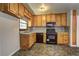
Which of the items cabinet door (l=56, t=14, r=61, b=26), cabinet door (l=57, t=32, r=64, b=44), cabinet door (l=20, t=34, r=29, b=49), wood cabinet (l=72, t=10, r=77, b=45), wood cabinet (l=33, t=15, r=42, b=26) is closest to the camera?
cabinet door (l=20, t=34, r=29, b=49)

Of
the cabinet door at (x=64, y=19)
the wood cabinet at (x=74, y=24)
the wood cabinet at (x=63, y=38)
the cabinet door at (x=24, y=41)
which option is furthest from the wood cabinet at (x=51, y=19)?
the cabinet door at (x=24, y=41)

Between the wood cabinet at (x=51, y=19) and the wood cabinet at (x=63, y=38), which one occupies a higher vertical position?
the wood cabinet at (x=51, y=19)

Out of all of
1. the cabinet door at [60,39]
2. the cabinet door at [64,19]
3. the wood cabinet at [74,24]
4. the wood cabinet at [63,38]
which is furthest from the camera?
the cabinet door at [64,19]

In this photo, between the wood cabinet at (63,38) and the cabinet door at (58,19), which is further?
the cabinet door at (58,19)

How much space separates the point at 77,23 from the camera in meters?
7.78

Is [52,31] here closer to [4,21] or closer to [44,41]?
[44,41]

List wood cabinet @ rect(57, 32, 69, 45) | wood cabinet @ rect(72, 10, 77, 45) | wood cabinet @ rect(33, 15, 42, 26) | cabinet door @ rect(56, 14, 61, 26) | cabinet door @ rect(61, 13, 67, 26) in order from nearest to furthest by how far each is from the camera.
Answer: wood cabinet @ rect(72, 10, 77, 45) → wood cabinet @ rect(57, 32, 69, 45) → cabinet door @ rect(61, 13, 67, 26) → cabinet door @ rect(56, 14, 61, 26) → wood cabinet @ rect(33, 15, 42, 26)

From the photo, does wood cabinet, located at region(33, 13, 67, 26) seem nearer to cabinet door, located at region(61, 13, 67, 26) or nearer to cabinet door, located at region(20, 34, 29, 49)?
cabinet door, located at region(61, 13, 67, 26)

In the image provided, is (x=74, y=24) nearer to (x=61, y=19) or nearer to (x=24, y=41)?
(x=61, y=19)

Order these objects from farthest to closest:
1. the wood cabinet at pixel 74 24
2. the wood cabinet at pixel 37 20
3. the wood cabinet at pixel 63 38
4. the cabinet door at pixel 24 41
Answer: the wood cabinet at pixel 37 20
the wood cabinet at pixel 63 38
the wood cabinet at pixel 74 24
the cabinet door at pixel 24 41

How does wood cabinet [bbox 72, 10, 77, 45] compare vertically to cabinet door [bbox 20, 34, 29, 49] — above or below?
above

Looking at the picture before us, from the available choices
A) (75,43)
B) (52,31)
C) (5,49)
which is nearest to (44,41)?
(52,31)

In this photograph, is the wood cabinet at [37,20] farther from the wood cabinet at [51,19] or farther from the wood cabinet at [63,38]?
the wood cabinet at [63,38]

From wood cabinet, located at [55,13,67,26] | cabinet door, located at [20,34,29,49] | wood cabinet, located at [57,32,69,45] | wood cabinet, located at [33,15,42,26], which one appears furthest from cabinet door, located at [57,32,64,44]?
cabinet door, located at [20,34,29,49]
